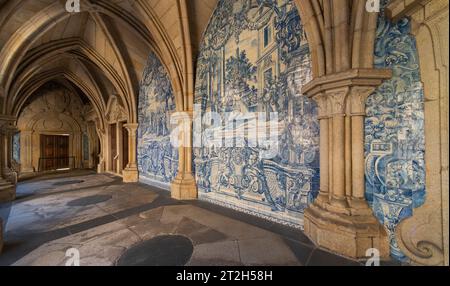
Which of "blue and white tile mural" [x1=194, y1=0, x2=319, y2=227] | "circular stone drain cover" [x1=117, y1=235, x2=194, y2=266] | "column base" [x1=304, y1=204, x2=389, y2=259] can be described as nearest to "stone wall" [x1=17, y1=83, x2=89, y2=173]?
"blue and white tile mural" [x1=194, y1=0, x2=319, y2=227]

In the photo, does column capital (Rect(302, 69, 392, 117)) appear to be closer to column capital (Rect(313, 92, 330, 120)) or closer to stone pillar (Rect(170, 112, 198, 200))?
column capital (Rect(313, 92, 330, 120))

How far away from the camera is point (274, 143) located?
276 cm

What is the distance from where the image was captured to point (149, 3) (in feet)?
12.8

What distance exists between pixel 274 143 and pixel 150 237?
215 centimetres

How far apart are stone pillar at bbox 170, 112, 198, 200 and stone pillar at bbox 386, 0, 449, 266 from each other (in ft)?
11.5

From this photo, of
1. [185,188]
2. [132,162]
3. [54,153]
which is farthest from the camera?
[54,153]

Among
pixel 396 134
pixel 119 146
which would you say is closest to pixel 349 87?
pixel 396 134

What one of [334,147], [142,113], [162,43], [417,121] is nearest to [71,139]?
[142,113]

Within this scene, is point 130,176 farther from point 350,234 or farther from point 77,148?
point 77,148

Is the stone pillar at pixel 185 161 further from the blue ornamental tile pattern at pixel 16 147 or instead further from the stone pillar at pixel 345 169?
the blue ornamental tile pattern at pixel 16 147

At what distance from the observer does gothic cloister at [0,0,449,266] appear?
5.71 feet

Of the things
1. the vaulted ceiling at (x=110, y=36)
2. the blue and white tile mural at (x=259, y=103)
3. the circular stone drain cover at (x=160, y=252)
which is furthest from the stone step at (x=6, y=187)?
the circular stone drain cover at (x=160, y=252)

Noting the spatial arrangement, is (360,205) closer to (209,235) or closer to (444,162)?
(444,162)
